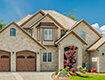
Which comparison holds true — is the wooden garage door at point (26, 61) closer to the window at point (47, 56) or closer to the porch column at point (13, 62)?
the porch column at point (13, 62)

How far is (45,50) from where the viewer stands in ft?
108

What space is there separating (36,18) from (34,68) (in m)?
8.25

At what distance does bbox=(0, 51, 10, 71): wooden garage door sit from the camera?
29859mm

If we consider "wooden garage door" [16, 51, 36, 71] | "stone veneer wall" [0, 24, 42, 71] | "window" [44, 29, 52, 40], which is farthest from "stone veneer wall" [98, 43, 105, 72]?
"stone veneer wall" [0, 24, 42, 71]

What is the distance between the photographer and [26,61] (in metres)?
30.5

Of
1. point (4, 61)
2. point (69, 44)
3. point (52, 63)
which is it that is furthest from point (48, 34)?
point (4, 61)

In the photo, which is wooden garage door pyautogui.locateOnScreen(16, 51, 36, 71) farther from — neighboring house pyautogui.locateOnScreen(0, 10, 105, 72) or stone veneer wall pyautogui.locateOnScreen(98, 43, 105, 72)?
stone veneer wall pyautogui.locateOnScreen(98, 43, 105, 72)

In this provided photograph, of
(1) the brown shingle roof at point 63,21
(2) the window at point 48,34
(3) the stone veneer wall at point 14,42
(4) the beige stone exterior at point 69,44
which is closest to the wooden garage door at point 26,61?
(3) the stone veneer wall at point 14,42

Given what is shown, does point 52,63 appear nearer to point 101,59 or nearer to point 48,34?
point 48,34

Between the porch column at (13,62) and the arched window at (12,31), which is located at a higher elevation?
the arched window at (12,31)

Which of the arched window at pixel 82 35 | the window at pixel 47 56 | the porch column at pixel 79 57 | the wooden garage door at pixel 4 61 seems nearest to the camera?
the wooden garage door at pixel 4 61

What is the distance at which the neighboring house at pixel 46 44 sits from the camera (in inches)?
1178

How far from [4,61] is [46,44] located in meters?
6.65

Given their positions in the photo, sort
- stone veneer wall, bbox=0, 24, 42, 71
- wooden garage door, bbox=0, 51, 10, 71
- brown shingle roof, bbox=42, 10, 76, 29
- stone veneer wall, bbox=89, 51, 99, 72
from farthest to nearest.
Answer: brown shingle roof, bbox=42, 10, 76, 29 → stone veneer wall, bbox=89, 51, 99, 72 → wooden garage door, bbox=0, 51, 10, 71 → stone veneer wall, bbox=0, 24, 42, 71
